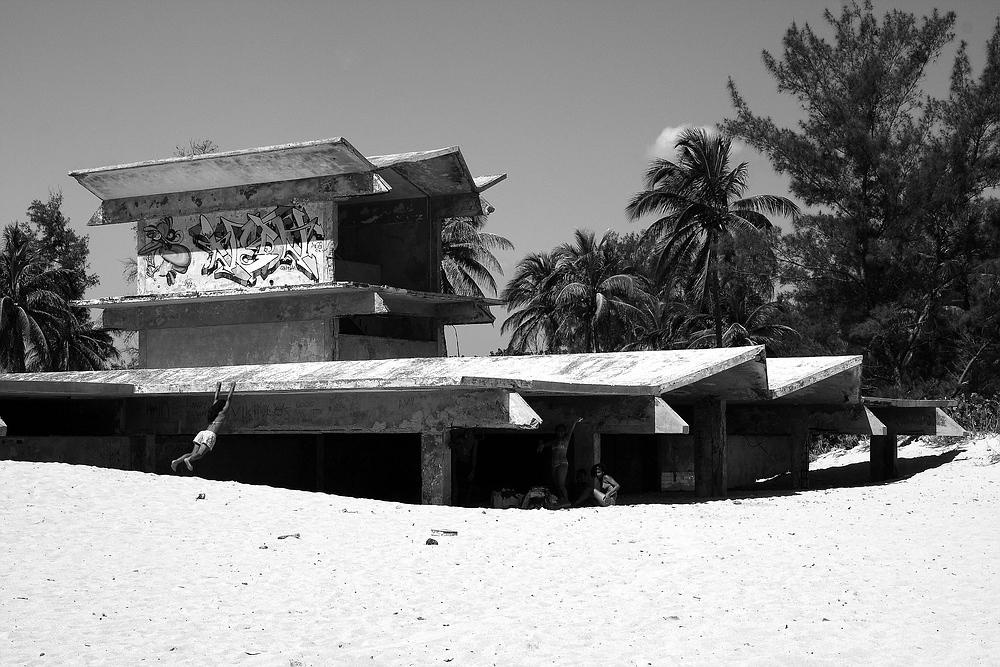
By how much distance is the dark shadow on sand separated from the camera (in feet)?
65.8

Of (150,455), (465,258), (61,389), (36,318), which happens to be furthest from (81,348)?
(61,389)

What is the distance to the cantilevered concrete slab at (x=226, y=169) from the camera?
2159cm

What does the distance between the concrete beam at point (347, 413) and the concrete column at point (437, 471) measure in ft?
0.67

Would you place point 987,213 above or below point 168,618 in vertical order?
above

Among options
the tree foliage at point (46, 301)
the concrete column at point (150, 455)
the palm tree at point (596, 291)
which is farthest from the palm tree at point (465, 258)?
the concrete column at point (150, 455)

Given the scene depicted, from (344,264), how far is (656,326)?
27.2 metres

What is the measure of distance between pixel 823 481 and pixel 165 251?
14.8 metres

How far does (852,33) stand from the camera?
3753cm

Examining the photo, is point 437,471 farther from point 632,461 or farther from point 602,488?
point 632,461

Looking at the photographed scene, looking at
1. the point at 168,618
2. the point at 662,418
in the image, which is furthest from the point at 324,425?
the point at 168,618

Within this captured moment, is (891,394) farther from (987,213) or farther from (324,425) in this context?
(324,425)

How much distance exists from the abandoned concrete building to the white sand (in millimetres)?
2347

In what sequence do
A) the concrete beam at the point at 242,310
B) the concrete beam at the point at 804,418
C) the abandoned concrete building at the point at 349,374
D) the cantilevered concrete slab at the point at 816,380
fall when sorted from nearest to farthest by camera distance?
the abandoned concrete building at the point at 349,374 < the cantilevered concrete slab at the point at 816,380 < the concrete beam at the point at 242,310 < the concrete beam at the point at 804,418

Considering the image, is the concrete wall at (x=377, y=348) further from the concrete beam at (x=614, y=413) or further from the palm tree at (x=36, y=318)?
the palm tree at (x=36, y=318)
